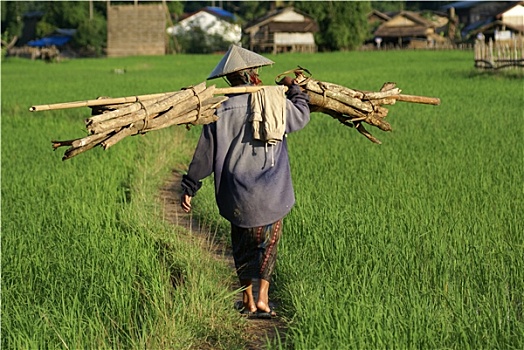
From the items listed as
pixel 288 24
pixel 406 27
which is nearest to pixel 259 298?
pixel 288 24

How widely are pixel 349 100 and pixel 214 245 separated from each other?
175 centimetres

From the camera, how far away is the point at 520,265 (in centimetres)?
420

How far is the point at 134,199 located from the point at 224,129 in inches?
113

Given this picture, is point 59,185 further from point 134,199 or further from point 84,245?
point 84,245

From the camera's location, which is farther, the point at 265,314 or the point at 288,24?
the point at 288,24

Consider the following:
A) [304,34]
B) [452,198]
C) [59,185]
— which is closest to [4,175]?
[59,185]

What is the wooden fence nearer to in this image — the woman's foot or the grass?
the grass

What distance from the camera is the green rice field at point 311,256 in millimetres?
3482

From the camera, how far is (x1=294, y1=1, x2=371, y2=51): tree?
59.1 metres

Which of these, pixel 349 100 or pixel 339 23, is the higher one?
pixel 349 100

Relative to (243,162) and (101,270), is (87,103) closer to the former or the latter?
(243,162)

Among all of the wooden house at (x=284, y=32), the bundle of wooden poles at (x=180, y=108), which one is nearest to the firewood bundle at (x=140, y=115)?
the bundle of wooden poles at (x=180, y=108)

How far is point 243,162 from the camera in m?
4.24

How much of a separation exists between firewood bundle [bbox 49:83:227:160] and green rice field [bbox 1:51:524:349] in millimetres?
191
